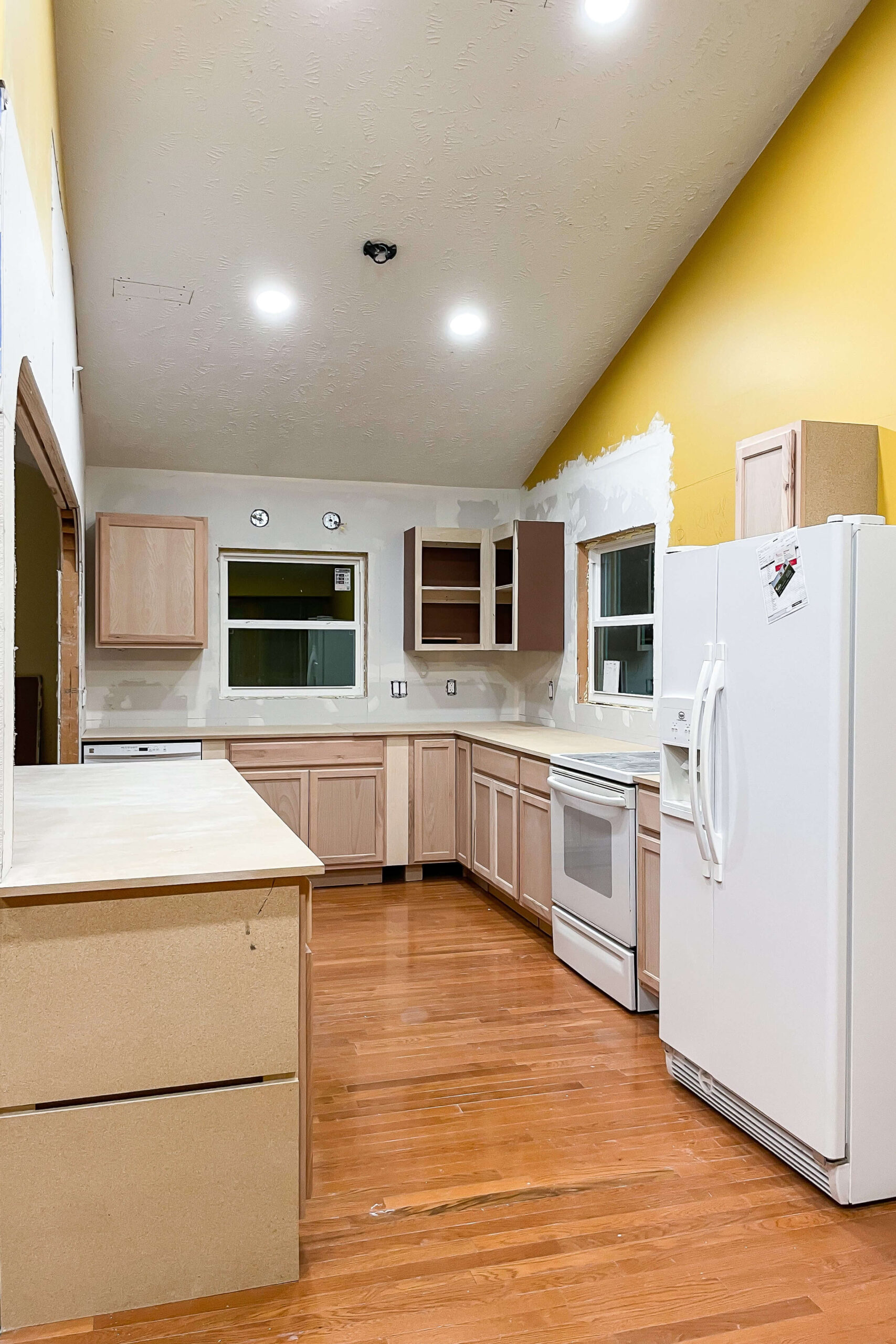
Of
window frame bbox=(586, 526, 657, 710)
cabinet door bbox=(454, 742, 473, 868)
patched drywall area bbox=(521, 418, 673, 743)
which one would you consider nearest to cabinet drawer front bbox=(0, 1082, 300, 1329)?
patched drywall area bbox=(521, 418, 673, 743)

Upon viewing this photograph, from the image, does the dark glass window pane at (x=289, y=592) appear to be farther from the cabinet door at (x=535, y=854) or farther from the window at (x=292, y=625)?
the cabinet door at (x=535, y=854)

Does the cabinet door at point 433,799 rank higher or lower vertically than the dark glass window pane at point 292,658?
lower

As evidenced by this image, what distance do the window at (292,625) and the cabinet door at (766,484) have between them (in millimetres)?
3109

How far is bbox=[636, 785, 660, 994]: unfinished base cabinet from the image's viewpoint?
3.19 metres

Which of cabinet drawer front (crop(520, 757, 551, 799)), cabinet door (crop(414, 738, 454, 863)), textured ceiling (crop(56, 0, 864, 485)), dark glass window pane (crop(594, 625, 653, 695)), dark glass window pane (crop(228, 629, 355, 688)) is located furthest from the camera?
dark glass window pane (crop(228, 629, 355, 688))

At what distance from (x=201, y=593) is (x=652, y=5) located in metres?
3.33

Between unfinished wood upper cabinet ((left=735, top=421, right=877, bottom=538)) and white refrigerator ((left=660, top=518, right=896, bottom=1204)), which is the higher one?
unfinished wood upper cabinet ((left=735, top=421, right=877, bottom=538))

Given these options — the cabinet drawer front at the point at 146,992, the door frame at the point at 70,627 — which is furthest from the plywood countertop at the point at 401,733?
the cabinet drawer front at the point at 146,992

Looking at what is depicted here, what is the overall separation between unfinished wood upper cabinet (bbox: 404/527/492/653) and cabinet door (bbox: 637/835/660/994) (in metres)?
2.37

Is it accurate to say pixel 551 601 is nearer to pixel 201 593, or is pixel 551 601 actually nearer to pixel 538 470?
pixel 538 470

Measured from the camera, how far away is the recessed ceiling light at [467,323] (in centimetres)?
425

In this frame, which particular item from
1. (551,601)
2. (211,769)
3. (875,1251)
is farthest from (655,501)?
(875,1251)

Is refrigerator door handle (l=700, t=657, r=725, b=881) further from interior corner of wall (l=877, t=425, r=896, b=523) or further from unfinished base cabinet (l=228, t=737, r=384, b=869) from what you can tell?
unfinished base cabinet (l=228, t=737, r=384, b=869)

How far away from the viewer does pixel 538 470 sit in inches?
221
